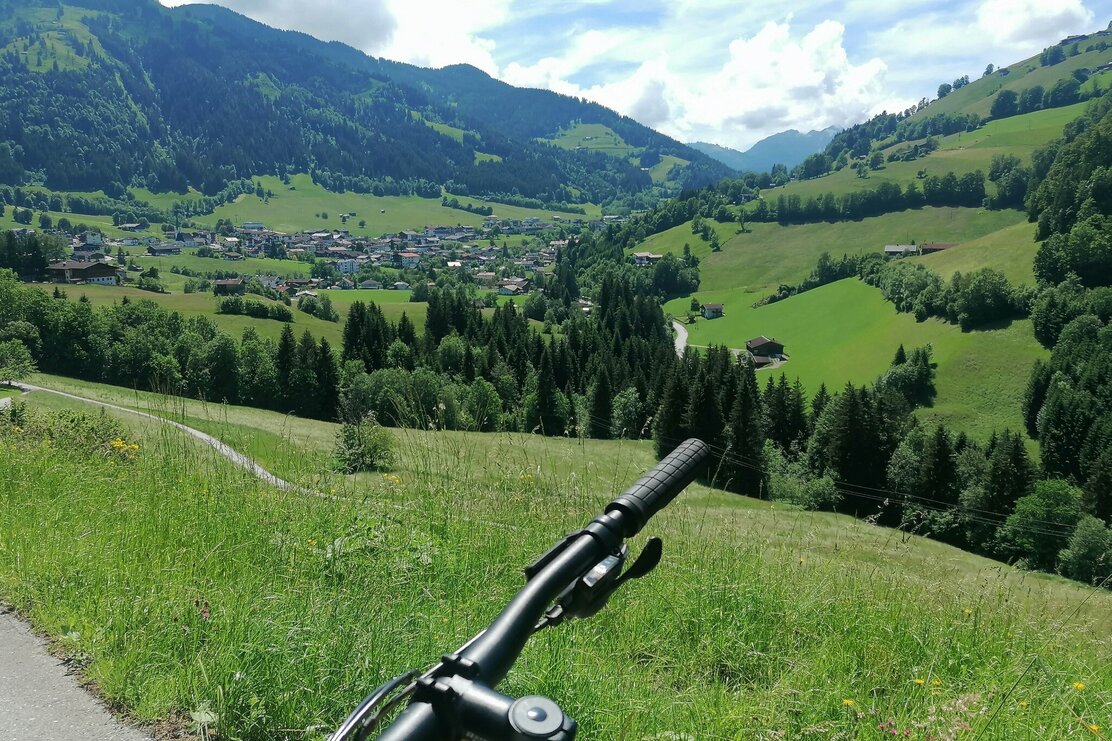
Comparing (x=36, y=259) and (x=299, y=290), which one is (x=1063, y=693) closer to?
(x=36, y=259)

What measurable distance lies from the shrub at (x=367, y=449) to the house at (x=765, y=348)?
10974 centimetres

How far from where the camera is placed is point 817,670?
434 centimetres

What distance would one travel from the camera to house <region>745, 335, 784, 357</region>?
114 m

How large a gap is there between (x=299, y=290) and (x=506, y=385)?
110 meters

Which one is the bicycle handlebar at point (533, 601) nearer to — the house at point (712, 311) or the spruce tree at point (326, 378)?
the spruce tree at point (326, 378)

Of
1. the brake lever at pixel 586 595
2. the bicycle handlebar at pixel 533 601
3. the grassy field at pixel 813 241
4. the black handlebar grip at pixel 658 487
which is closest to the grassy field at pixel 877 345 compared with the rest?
the grassy field at pixel 813 241

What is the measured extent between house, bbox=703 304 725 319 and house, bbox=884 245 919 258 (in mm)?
41467

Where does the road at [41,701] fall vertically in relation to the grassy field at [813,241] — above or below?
below

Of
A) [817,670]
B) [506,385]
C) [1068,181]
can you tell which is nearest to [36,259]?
[506,385]

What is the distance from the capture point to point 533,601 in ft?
5.16

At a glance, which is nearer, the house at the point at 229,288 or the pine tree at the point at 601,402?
the pine tree at the point at 601,402

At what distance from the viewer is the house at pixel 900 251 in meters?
149

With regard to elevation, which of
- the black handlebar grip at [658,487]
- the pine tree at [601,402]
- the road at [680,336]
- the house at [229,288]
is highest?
the black handlebar grip at [658,487]

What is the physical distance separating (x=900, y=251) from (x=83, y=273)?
16603cm
